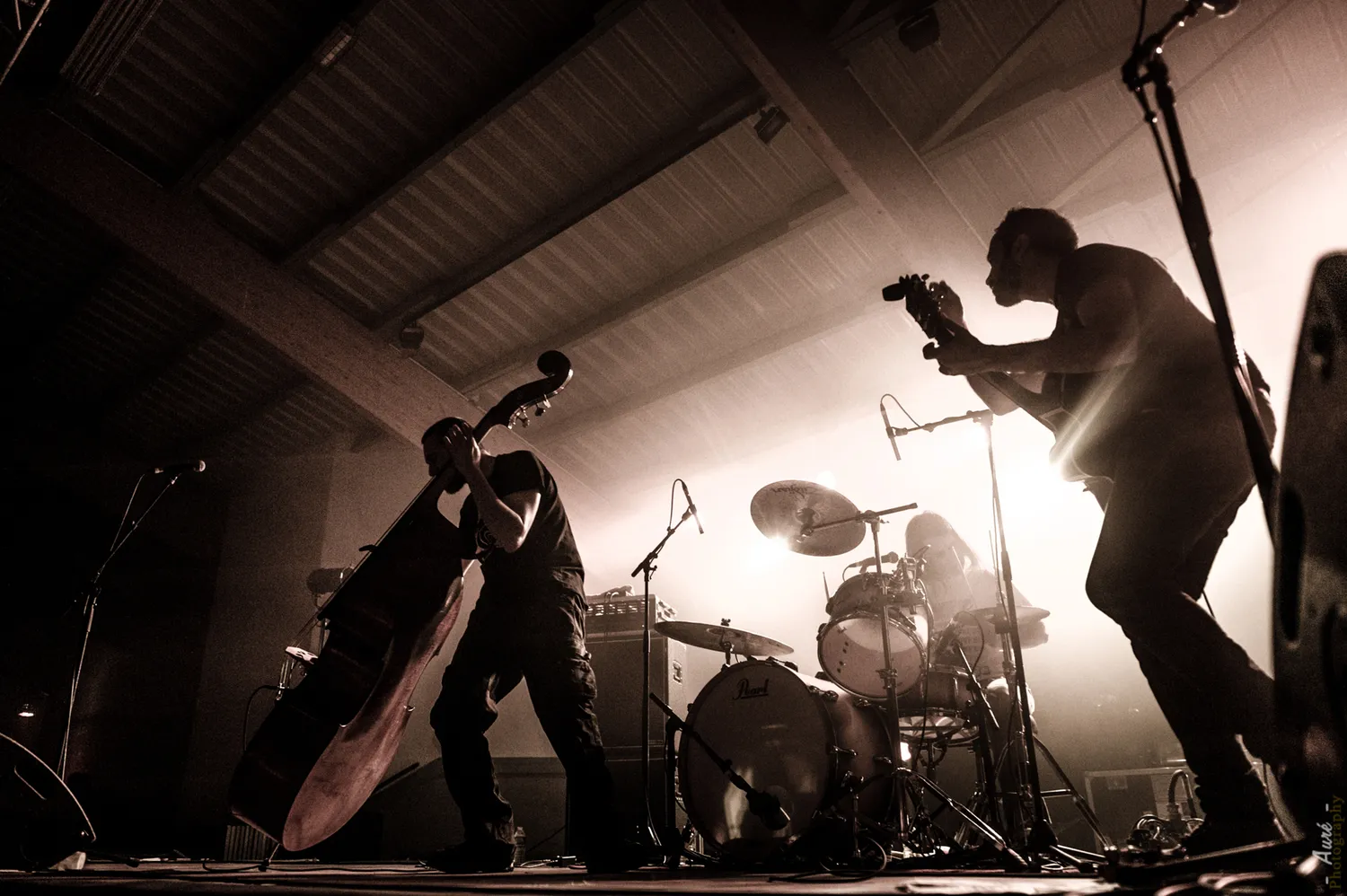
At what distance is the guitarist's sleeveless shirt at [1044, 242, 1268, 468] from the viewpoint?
2301mm

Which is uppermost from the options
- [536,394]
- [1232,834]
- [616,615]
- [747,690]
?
[536,394]

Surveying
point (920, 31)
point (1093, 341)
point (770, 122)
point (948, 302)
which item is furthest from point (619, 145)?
point (1093, 341)

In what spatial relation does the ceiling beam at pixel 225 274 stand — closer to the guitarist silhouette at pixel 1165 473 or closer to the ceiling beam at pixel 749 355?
the ceiling beam at pixel 749 355

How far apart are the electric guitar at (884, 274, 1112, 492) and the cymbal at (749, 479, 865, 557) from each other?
1.86m

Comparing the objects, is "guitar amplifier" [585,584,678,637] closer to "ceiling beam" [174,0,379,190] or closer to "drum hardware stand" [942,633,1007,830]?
"drum hardware stand" [942,633,1007,830]

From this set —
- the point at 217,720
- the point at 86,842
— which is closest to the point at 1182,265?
the point at 86,842

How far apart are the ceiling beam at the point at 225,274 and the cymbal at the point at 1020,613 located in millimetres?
4794

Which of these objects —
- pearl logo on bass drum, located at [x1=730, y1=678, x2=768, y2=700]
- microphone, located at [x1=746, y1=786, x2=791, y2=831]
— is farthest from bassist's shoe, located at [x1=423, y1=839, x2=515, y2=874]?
pearl logo on bass drum, located at [x1=730, y1=678, x2=768, y2=700]

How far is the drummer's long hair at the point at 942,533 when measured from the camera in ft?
21.2

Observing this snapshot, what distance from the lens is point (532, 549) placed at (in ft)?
10.5

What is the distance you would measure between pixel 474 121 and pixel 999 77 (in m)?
3.08

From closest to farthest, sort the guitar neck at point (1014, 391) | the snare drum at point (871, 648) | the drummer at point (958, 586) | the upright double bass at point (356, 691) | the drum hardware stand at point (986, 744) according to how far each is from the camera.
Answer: the upright double bass at point (356, 691), the guitar neck at point (1014, 391), the drum hardware stand at point (986, 744), the snare drum at point (871, 648), the drummer at point (958, 586)

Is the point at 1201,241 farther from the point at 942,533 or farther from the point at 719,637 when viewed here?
the point at 942,533

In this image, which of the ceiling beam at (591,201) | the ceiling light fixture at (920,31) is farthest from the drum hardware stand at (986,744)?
the ceiling beam at (591,201)
